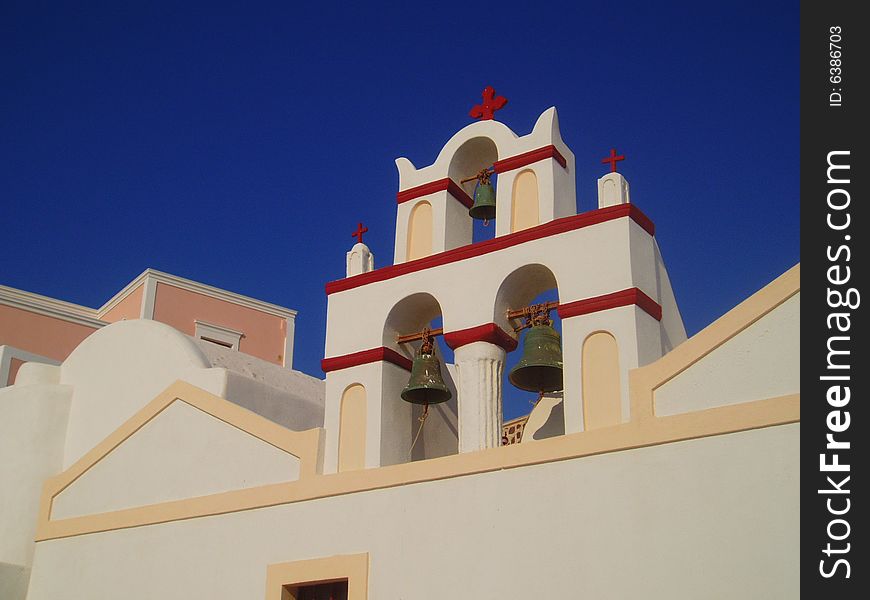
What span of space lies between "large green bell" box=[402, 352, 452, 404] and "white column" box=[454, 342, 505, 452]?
0.87 ft

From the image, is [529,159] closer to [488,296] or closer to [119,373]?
[488,296]

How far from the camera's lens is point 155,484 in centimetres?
934

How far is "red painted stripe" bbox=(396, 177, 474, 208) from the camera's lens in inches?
353

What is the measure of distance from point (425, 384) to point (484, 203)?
1.58 metres

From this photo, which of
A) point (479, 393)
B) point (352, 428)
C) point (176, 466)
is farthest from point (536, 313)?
point (176, 466)

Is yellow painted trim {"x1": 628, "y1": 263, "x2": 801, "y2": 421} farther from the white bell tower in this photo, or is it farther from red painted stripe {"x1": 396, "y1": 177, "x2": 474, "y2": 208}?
red painted stripe {"x1": 396, "y1": 177, "x2": 474, "y2": 208}

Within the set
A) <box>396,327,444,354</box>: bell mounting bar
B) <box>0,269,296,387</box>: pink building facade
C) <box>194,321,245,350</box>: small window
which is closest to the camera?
<box>396,327,444,354</box>: bell mounting bar

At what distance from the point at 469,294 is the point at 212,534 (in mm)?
2729

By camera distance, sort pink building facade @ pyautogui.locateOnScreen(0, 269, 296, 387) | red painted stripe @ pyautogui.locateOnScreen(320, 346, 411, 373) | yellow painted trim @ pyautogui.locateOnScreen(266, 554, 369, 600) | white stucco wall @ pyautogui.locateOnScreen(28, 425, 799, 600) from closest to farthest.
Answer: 1. white stucco wall @ pyautogui.locateOnScreen(28, 425, 799, 600)
2. yellow painted trim @ pyautogui.locateOnScreen(266, 554, 369, 600)
3. red painted stripe @ pyautogui.locateOnScreen(320, 346, 411, 373)
4. pink building facade @ pyautogui.locateOnScreen(0, 269, 296, 387)

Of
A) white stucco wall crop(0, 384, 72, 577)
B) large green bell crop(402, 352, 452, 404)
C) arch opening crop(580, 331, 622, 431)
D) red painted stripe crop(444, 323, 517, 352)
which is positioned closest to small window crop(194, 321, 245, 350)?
white stucco wall crop(0, 384, 72, 577)

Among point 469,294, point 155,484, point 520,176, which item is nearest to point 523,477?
point 469,294

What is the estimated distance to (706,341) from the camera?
6.97m

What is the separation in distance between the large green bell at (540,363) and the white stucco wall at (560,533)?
1054mm

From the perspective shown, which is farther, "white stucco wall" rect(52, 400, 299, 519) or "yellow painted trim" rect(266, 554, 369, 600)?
"white stucco wall" rect(52, 400, 299, 519)
